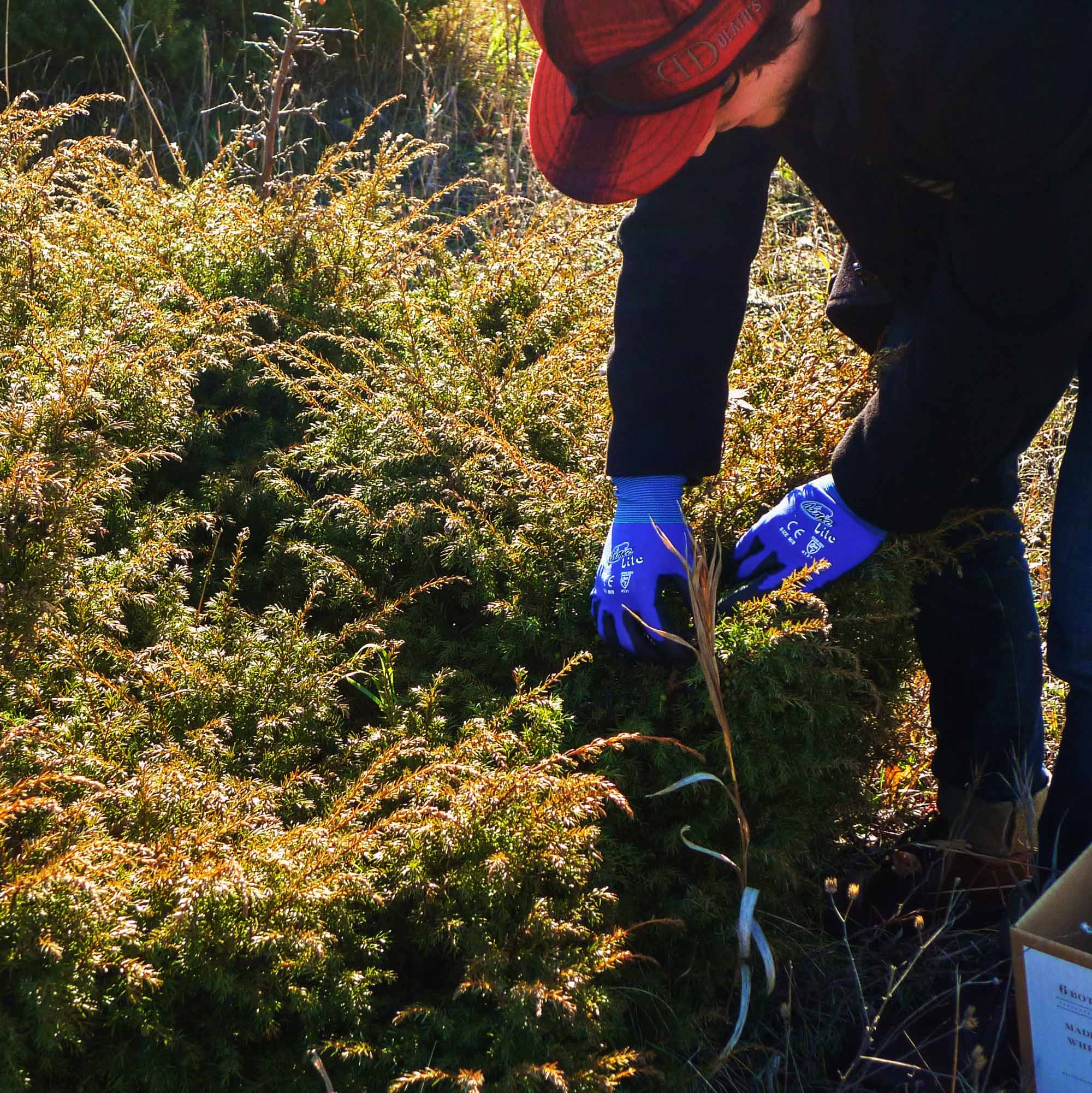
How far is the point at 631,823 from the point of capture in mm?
1880

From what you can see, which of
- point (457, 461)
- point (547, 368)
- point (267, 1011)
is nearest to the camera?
point (267, 1011)

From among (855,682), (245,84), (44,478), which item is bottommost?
(855,682)

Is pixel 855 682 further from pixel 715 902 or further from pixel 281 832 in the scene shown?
pixel 281 832

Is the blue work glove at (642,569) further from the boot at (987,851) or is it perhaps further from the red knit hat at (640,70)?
the boot at (987,851)

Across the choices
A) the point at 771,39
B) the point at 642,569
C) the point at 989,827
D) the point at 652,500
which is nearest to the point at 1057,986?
the point at 989,827

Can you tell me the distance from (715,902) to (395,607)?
0.81 meters

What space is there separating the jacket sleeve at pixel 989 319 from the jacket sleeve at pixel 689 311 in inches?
10.7

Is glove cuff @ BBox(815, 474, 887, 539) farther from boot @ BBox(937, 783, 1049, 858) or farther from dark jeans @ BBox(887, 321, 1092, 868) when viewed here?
boot @ BBox(937, 783, 1049, 858)

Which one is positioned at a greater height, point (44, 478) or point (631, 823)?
point (44, 478)

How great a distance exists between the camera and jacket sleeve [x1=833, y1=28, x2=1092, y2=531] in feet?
4.87

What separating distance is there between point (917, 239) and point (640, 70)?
2.16ft

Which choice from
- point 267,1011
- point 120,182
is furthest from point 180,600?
point 120,182

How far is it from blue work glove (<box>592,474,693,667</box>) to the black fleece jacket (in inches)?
2.0

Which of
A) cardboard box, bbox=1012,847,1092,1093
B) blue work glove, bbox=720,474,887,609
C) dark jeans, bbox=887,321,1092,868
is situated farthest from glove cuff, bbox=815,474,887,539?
cardboard box, bbox=1012,847,1092,1093
